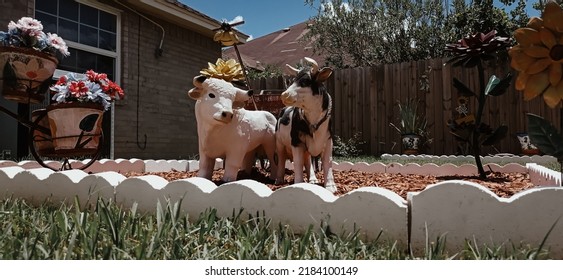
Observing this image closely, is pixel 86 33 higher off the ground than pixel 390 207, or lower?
higher

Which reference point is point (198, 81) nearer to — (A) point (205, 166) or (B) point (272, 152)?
(A) point (205, 166)

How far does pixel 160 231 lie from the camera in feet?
4.47

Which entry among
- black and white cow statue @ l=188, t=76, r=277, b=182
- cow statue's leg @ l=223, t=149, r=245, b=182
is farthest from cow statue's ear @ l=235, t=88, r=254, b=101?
cow statue's leg @ l=223, t=149, r=245, b=182

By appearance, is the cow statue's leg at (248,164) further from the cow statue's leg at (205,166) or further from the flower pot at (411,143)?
the flower pot at (411,143)

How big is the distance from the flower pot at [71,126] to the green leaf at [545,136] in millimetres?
2687

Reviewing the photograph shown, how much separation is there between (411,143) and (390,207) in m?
5.39

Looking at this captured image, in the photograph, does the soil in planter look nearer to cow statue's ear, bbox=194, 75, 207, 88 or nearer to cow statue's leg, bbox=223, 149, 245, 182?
cow statue's leg, bbox=223, 149, 245, 182

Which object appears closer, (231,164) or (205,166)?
(231,164)

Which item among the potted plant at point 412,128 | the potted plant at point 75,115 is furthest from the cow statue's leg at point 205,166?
the potted plant at point 412,128

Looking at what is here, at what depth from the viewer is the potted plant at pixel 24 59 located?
2703 mm

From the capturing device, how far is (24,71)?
2.76m

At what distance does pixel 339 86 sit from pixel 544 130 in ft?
21.2

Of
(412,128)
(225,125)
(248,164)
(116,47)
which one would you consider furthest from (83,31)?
(412,128)
